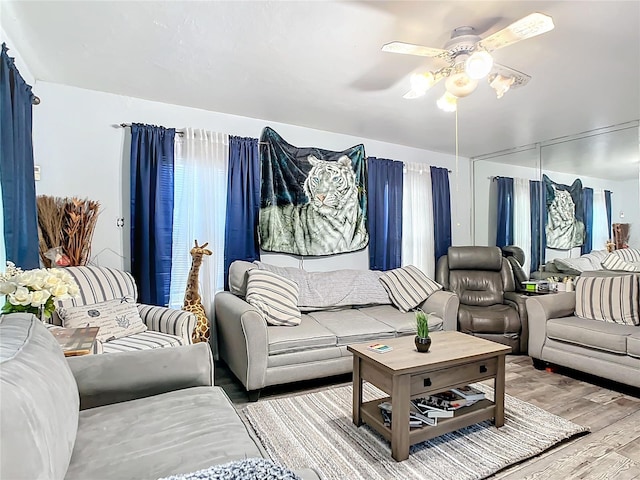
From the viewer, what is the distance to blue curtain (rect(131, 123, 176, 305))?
9.73ft

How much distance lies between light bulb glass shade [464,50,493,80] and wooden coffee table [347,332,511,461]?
59.3 inches

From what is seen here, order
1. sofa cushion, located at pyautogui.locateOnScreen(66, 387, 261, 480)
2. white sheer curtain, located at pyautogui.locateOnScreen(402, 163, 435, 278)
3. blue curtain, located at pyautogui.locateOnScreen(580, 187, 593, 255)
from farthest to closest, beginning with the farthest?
1. white sheer curtain, located at pyautogui.locateOnScreen(402, 163, 435, 278)
2. blue curtain, located at pyautogui.locateOnScreen(580, 187, 593, 255)
3. sofa cushion, located at pyautogui.locateOnScreen(66, 387, 261, 480)

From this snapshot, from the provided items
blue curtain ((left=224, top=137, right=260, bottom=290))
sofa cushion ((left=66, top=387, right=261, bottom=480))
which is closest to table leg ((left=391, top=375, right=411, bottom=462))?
sofa cushion ((left=66, top=387, right=261, bottom=480))

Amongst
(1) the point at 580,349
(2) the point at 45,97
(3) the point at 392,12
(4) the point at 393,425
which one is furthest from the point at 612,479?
(2) the point at 45,97

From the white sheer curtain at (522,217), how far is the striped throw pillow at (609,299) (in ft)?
3.91

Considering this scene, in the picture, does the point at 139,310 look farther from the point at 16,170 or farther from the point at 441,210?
the point at 441,210

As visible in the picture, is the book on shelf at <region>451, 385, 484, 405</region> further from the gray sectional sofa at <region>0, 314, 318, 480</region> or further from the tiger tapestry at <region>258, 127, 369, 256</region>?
the tiger tapestry at <region>258, 127, 369, 256</region>

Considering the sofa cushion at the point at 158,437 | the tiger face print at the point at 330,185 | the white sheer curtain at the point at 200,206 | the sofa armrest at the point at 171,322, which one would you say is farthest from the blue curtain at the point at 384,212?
the sofa cushion at the point at 158,437

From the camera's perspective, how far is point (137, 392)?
1.56 metres

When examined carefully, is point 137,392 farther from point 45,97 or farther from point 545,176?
point 545,176

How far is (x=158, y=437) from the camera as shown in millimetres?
1235

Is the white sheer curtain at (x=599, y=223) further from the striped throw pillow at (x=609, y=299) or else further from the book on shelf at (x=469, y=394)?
the book on shelf at (x=469, y=394)

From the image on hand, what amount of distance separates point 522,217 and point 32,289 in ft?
15.9

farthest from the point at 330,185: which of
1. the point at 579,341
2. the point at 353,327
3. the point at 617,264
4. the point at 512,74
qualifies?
the point at 617,264
